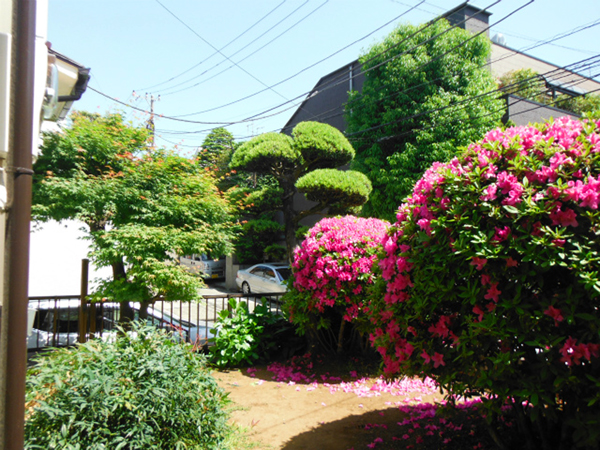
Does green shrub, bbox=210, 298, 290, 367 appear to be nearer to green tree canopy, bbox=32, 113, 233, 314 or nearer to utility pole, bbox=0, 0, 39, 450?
green tree canopy, bbox=32, 113, 233, 314

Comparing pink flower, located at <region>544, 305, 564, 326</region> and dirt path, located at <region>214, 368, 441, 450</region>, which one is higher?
pink flower, located at <region>544, 305, 564, 326</region>

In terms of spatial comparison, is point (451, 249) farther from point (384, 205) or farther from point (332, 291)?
point (384, 205)

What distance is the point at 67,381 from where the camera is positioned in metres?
2.95

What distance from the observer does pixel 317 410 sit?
4.71 meters

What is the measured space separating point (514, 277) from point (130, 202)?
16.5ft

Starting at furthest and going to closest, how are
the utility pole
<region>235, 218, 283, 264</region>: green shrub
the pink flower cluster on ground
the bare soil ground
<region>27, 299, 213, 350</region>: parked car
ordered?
<region>235, 218, 283, 264</region>: green shrub → <region>27, 299, 213, 350</region>: parked car → the pink flower cluster on ground → the bare soil ground → the utility pole

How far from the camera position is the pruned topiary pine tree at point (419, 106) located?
1324 centimetres

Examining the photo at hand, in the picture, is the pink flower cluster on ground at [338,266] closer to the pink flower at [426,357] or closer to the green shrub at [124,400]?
the green shrub at [124,400]

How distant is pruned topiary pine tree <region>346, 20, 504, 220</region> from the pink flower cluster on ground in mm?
7591

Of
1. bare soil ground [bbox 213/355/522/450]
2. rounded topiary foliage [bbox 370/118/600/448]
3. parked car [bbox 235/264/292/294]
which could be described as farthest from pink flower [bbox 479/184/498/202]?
parked car [bbox 235/264/292/294]

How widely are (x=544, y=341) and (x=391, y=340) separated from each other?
1.06m

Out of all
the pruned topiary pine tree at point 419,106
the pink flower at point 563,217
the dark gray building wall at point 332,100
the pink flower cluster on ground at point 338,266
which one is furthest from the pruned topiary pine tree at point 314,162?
the pink flower at point 563,217

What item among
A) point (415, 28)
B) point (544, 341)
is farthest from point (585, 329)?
point (415, 28)

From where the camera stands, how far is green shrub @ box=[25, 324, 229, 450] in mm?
2719
